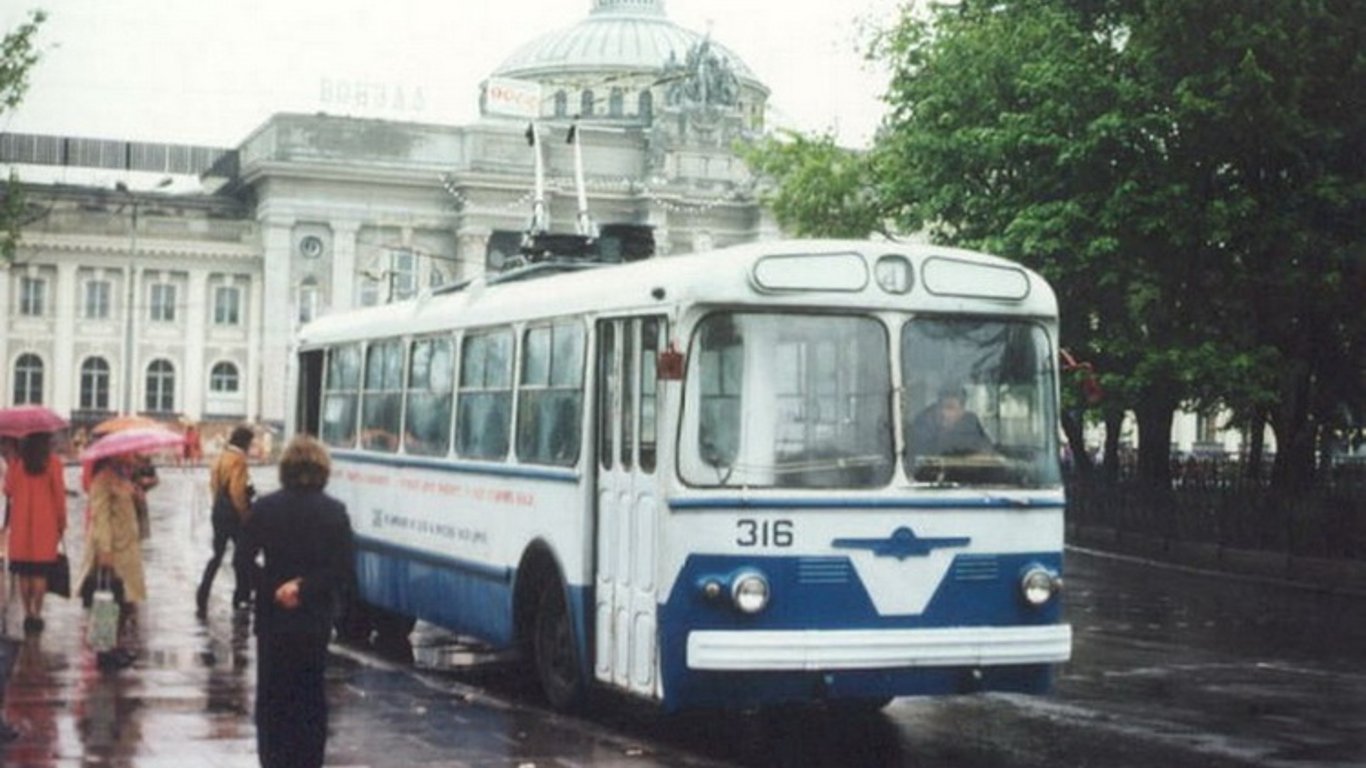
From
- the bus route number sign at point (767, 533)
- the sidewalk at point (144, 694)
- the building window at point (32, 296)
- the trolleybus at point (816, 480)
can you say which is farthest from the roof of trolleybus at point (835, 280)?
the building window at point (32, 296)

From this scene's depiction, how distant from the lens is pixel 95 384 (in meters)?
99.9

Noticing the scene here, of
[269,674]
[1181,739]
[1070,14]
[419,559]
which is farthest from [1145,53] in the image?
[269,674]

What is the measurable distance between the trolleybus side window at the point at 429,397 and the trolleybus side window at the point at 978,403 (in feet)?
16.8

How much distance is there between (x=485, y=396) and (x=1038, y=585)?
190 inches

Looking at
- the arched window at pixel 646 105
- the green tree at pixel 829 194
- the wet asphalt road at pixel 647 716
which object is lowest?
the wet asphalt road at pixel 647 716

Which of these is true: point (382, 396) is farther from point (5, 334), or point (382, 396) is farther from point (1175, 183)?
point (5, 334)

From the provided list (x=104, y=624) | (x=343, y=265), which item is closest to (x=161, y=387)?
(x=343, y=265)

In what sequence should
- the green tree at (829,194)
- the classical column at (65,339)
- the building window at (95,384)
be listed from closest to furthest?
the green tree at (829,194)
the classical column at (65,339)
the building window at (95,384)

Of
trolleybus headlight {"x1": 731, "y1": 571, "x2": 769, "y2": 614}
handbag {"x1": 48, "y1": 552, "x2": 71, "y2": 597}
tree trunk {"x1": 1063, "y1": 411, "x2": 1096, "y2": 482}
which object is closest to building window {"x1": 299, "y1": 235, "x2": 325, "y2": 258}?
tree trunk {"x1": 1063, "y1": 411, "x2": 1096, "y2": 482}

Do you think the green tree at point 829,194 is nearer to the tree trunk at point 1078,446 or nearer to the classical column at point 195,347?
the tree trunk at point 1078,446

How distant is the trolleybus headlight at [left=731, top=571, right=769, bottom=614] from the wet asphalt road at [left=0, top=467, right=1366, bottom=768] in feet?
2.99

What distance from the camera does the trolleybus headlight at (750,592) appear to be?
12.1 m

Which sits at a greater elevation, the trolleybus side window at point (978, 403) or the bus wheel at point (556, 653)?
the trolleybus side window at point (978, 403)

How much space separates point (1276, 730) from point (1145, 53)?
19761 mm
